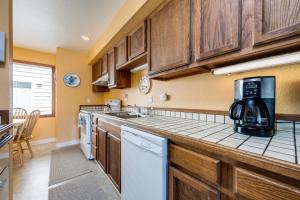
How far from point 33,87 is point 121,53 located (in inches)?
116

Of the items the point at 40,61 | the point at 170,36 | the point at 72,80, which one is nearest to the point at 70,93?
the point at 72,80

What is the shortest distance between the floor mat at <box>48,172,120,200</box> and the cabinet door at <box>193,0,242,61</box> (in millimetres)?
1781

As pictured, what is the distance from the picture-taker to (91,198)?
5.27 feet

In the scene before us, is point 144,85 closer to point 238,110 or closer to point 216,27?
point 216,27

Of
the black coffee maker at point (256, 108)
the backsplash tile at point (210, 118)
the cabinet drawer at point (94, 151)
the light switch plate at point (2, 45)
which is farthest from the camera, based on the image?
the cabinet drawer at point (94, 151)

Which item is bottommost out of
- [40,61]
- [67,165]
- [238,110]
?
[67,165]

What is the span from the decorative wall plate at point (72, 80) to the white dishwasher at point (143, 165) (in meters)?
2.92

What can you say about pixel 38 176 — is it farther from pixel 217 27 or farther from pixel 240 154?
pixel 217 27

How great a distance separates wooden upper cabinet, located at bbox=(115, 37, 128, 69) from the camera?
6.84 ft

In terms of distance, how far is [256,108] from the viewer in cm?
80

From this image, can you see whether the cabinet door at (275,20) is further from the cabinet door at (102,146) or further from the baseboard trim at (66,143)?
the baseboard trim at (66,143)

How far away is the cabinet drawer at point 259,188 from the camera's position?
467 millimetres

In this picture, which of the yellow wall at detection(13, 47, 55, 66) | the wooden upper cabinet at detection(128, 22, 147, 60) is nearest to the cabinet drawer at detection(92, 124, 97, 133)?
the wooden upper cabinet at detection(128, 22, 147, 60)

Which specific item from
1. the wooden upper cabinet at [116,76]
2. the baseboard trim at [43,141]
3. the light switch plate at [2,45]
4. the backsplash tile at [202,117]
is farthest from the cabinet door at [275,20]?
the baseboard trim at [43,141]
